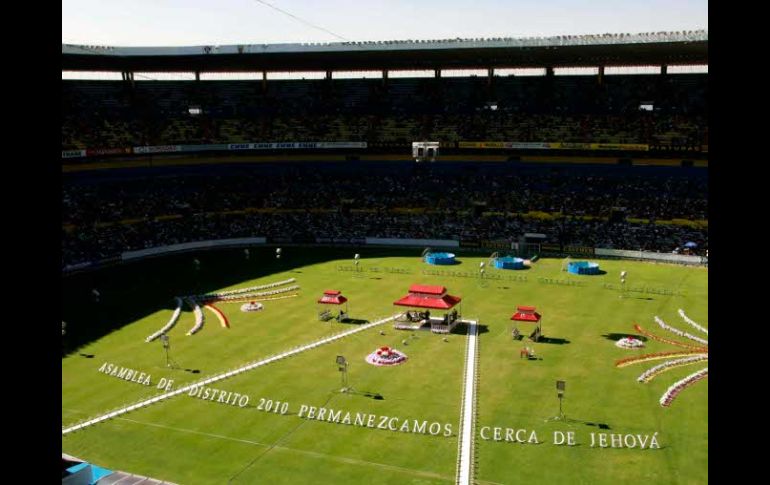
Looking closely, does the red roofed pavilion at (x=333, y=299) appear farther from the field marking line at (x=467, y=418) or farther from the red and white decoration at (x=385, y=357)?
the field marking line at (x=467, y=418)

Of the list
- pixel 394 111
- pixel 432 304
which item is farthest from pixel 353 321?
pixel 394 111

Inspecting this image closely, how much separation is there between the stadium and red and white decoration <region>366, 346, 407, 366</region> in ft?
1.03

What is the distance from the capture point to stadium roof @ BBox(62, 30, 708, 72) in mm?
77688

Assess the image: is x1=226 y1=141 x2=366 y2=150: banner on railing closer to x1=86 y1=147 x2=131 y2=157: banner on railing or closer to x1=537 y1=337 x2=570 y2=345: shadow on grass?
x1=86 y1=147 x2=131 y2=157: banner on railing

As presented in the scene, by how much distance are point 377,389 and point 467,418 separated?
6.01 metres

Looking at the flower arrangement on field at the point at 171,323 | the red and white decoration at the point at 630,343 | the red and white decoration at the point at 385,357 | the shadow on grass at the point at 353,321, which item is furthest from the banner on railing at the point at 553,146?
the red and white decoration at the point at 385,357

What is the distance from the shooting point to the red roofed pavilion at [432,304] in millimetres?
48406

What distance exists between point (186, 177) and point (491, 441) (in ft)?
235

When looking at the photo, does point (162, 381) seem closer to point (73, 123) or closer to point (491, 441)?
point (491, 441)

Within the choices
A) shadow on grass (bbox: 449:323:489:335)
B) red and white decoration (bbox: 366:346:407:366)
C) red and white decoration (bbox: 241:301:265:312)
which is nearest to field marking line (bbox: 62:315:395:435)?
red and white decoration (bbox: 366:346:407:366)

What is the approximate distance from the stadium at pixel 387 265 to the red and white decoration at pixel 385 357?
0.31 metres

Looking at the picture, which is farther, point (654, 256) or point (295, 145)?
point (295, 145)

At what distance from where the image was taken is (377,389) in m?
A: 37.8

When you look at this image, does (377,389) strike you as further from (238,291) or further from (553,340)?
(238,291)
